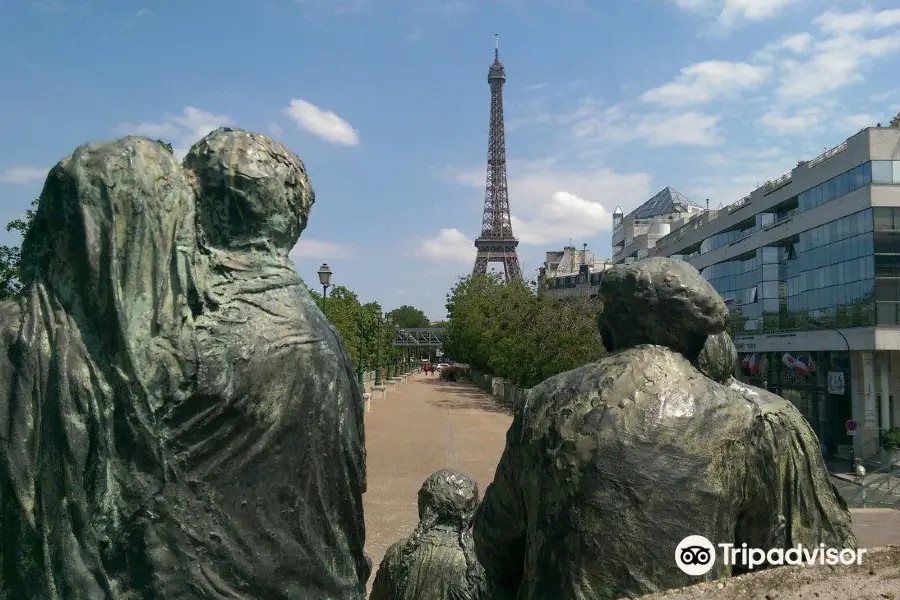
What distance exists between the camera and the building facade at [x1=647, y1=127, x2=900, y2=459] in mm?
25500

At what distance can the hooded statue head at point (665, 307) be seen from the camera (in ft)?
8.07

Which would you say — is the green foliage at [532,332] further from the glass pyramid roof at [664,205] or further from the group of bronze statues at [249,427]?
the glass pyramid roof at [664,205]

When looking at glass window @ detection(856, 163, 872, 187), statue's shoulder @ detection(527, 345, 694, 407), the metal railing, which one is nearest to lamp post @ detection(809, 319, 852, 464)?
glass window @ detection(856, 163, 872, 187)

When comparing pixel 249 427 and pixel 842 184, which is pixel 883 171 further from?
pixel 249 427

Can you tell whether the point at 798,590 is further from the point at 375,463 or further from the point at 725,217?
the point at 725,217

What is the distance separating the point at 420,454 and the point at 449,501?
14479mm

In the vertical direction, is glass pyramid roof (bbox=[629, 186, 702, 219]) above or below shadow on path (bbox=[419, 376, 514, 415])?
above

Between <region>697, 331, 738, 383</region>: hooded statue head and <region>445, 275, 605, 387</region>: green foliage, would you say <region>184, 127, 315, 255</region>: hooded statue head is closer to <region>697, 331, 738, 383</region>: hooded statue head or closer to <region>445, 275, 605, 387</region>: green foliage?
<region>697, 331, 738, 383</region>: hooded statue head

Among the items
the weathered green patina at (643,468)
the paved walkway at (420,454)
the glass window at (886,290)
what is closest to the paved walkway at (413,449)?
the paved walkway at (420,454)

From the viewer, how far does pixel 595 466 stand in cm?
227

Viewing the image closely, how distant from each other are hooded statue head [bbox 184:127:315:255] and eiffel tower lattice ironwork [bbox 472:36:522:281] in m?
74.8

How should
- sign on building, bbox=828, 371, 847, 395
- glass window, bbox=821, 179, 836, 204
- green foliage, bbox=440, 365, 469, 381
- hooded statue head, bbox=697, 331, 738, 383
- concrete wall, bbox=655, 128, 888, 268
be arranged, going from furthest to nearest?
green foliage, bbox=440, 365, 469, 381 < glass window, bbox=821, 179, 836, 204 < sign on building, bbox=828, 371, 847, 395 < concrete wall, bbox=655, 128, 888, 268 < hooded statue head, bbox=697, 331, 738, 383

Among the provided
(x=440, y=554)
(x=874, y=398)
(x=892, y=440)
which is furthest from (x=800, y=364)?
(x=440, y=554)

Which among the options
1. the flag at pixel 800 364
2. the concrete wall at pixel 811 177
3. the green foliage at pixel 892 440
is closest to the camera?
the green foliage at pixel 892 440
